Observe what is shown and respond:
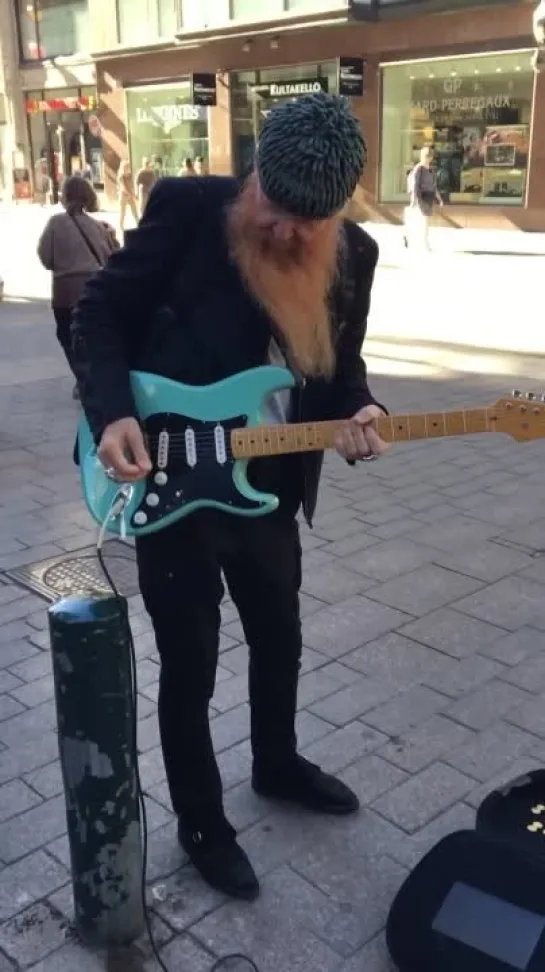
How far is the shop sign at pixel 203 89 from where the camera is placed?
23125mm

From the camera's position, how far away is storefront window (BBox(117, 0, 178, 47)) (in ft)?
79.5

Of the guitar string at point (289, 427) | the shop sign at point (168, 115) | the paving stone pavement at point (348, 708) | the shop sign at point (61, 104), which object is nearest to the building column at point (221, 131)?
the shop sign at point (168, 115)

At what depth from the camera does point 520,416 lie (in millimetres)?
2322

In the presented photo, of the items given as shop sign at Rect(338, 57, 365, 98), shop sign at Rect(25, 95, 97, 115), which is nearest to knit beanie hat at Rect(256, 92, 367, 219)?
shop sign at Rect(338, 57, 365, 98)

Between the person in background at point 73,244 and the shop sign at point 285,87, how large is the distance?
16218 millimetres

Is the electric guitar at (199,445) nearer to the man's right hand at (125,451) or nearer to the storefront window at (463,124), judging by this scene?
the man's right hand at (125,451)

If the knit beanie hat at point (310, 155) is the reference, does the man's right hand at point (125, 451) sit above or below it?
below

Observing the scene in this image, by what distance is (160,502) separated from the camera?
2.25 m

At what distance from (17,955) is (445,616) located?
2224mm

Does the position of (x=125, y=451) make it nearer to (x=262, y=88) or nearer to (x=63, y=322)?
(x=63, y=322)

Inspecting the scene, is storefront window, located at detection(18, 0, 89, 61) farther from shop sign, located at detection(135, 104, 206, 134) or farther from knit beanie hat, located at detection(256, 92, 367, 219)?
knit beanie hat, located at detection(256, 92, 367, 219)

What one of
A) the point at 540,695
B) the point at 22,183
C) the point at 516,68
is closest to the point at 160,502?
the point at 540,695

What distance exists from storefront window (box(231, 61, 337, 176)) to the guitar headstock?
20663 millimetres

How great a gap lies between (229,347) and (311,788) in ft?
4.43
